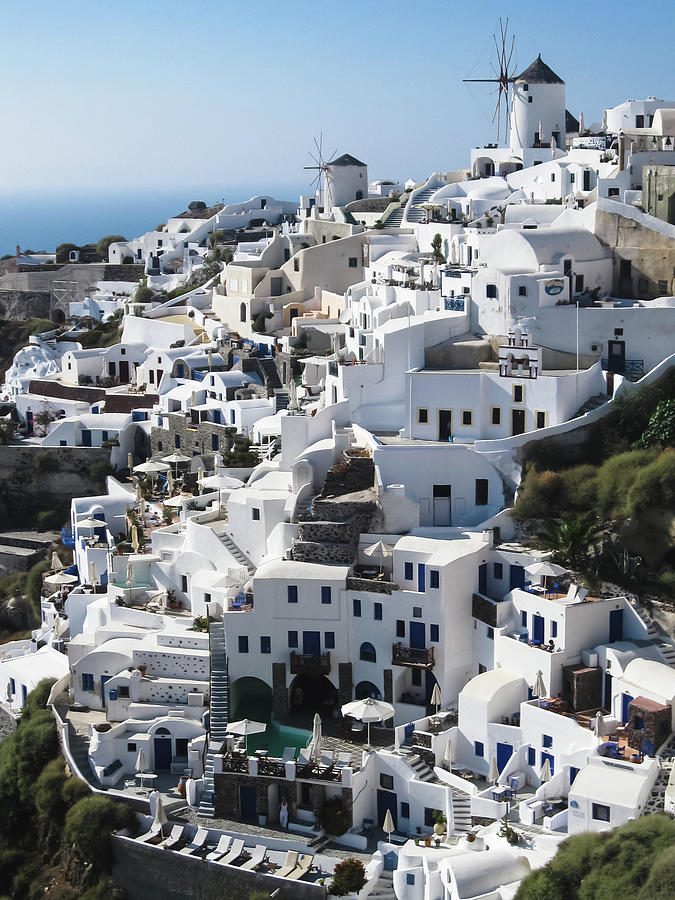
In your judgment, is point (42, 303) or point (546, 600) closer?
point (546, 600)

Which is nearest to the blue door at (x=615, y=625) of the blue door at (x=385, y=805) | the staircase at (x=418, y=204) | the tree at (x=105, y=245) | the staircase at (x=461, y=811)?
the staircase at (x=461, y=811)

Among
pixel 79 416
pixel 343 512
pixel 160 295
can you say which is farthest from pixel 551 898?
pixel 160 295

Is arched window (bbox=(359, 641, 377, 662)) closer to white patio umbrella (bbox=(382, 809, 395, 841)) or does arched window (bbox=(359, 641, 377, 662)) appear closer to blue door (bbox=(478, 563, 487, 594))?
blue door (bbox=(478, 563, 487, 594))

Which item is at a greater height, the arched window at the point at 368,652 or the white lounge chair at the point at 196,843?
the arched window at the point at 368,652

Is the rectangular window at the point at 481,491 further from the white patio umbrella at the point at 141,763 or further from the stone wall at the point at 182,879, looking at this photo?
the stone wall at the point at 182,879

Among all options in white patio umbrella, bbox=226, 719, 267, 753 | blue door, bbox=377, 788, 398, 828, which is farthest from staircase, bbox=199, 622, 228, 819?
blue door, bbox=377, 788, 398, 828

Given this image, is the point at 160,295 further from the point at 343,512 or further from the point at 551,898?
the point at 551,898
